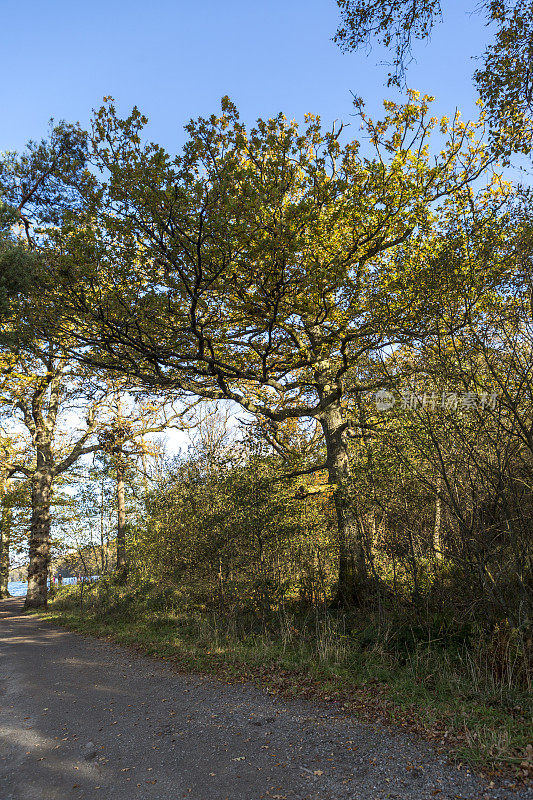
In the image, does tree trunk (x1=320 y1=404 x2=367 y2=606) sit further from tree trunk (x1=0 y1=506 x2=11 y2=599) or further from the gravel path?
tree trunk (x1=0 y1=506 x2=11 y2=599)

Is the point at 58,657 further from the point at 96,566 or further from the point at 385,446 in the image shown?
the point at 385,446

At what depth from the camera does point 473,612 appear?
5637mm

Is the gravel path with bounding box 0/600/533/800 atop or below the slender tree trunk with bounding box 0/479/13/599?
below

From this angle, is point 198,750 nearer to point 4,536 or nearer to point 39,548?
point 39,548

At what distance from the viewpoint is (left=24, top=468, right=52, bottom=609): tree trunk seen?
56.0 feet

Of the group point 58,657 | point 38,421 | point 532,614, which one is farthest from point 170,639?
point 38,421

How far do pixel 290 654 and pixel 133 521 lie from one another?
7.07 meters

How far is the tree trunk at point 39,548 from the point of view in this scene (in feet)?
56.0

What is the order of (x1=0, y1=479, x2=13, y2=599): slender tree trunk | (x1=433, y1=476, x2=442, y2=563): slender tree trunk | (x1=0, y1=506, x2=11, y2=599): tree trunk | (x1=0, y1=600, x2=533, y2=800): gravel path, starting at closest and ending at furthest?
(x1=0, y1=600, x2=533, y2=800): gravel path → (x1=433, y1=476, x2=442, y2=563): slender tree trunk → (x1=0, y1=479, x2=13, y2=599): slender tree trunk → (x1=0, y1=506, x2=11, y2=599): tree trunk

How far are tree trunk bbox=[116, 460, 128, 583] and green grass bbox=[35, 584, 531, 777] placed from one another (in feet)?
11.5

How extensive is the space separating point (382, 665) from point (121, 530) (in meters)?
11.5

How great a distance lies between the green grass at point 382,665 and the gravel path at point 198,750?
0.33 m

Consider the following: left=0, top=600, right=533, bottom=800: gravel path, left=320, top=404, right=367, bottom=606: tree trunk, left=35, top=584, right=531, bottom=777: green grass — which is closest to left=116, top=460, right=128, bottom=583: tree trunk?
left=35, top=584, right=531, bottom=777: green grass

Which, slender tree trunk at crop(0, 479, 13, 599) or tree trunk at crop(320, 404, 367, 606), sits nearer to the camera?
Result: tree trunk at crop(320, 404, 367, 606)
